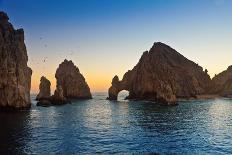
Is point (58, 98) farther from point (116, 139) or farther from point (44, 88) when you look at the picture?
point (116, 139)

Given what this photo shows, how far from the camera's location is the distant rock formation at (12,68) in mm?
95750

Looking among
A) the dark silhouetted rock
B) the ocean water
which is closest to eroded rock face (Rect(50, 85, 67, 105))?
the dark silhouetted rock

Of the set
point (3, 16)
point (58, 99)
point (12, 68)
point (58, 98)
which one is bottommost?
point (58, 99)

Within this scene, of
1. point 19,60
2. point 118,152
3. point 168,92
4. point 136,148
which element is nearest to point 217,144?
point 136,148

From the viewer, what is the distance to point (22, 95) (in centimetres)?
10025

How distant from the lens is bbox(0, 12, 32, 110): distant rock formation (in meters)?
95.8

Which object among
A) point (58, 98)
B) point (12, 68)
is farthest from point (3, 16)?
point (58, 98)

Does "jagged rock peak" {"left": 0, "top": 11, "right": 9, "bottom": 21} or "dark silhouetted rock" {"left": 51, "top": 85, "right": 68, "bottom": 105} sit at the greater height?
"jagged rock peak" {"left": 0, "top": 11, "right": 9, "bottom": 21}

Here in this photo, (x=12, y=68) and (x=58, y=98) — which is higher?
(x=12, y=68)

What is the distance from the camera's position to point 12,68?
99188 mm

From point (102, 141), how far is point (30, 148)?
12.3 meters

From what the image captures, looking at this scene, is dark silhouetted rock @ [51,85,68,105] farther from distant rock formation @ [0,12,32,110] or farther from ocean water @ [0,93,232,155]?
ocean water @ [0,93,232,155]

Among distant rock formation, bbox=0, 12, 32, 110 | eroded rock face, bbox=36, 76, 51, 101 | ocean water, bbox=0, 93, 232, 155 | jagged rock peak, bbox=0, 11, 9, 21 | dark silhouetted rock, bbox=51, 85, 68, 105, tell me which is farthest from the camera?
eroded rock face, bbox=36, 76, 51, 101

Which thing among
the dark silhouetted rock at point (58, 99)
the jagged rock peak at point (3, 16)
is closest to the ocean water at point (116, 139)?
the jagged rock peak at point (3, 16)
